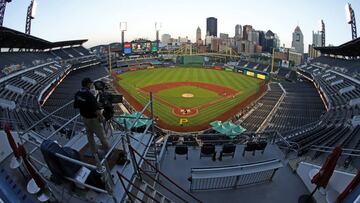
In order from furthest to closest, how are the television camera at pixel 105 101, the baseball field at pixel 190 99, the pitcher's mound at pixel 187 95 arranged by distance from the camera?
the pitcher's mound at pixel 187 95
the baseball field at pixel 190 99
the television camera at pixel 105 101

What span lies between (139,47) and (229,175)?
83.0 meters

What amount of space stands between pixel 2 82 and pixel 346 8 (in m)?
61.3

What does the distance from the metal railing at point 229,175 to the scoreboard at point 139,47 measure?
80.7 m

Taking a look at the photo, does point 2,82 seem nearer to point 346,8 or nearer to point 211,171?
point 211,171

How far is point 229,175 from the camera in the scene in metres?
6.38

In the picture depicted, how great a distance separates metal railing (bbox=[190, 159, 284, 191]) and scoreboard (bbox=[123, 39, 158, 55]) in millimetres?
80664

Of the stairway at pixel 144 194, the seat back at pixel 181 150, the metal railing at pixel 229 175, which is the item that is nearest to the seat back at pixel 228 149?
the seat back at pixel 181 150

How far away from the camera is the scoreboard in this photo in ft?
271

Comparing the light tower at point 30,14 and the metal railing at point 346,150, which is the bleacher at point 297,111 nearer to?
the metal railing at point 346,150

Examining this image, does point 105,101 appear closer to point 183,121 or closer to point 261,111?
point 183,121

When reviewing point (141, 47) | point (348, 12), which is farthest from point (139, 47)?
point (348, 12)

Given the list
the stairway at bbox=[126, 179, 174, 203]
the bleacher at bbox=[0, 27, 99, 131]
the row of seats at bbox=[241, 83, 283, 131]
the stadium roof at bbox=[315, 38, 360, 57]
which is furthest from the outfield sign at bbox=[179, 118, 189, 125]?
the stadium roof at bbox=[315, 38, 360, 57]

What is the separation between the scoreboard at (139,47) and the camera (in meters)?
82.8

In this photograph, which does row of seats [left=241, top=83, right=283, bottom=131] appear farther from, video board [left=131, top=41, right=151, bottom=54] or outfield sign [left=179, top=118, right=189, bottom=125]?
video board [left=131, top=41, right=151, bottom=54]
